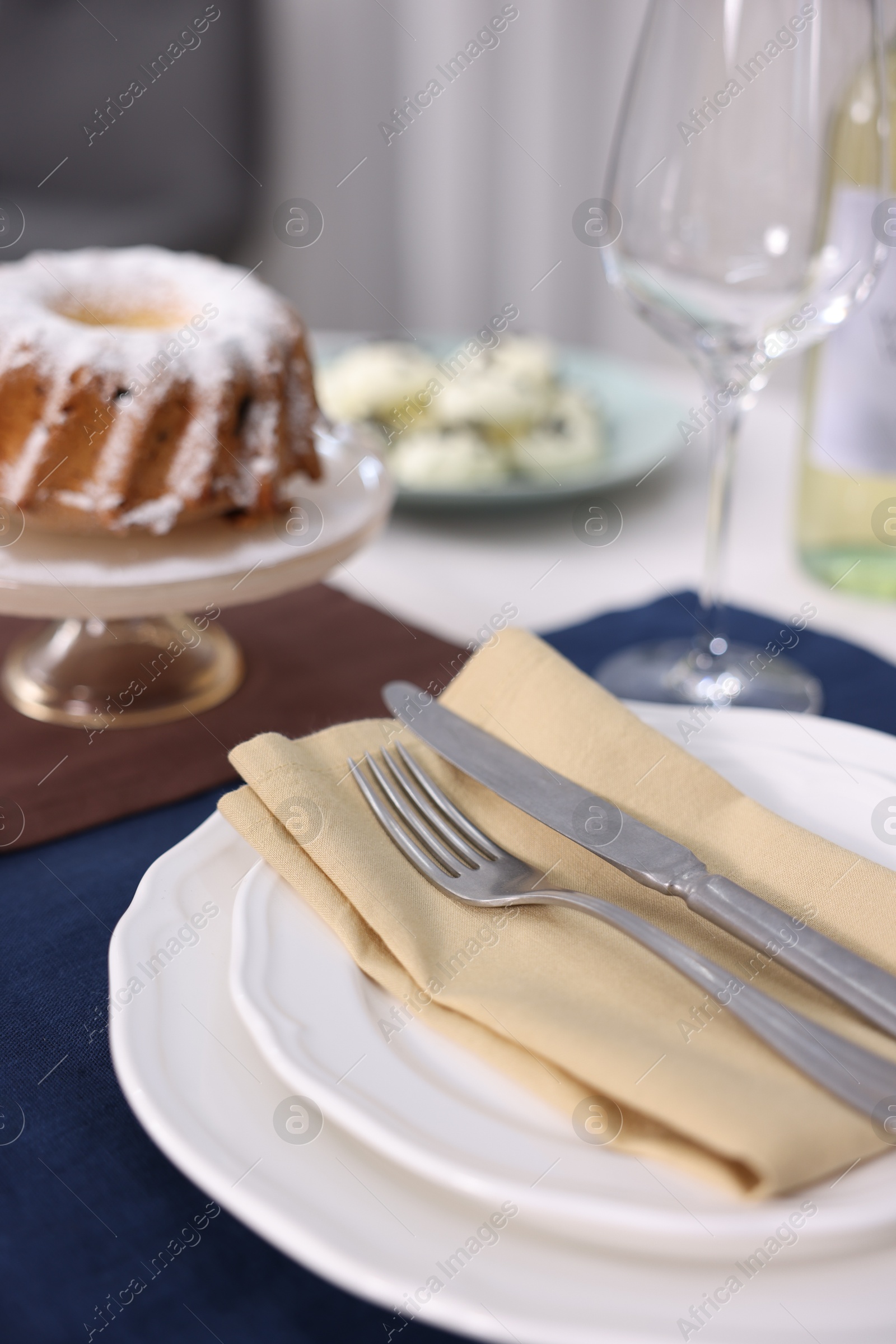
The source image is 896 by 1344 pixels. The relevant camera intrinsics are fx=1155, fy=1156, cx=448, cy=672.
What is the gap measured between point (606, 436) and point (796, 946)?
77 centimetres

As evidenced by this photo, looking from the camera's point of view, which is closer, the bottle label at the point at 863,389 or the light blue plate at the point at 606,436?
the bottle label at the point at 863,389

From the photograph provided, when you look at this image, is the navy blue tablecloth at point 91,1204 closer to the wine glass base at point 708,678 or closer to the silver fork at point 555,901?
the silver fork at point 555,901

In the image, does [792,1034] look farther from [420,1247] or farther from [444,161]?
[444,161]

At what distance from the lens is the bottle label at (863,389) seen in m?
0.77

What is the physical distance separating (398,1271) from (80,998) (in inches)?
8.4

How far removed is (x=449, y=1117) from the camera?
0.32 meters

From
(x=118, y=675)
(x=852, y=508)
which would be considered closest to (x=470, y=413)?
(x=852, y=508)

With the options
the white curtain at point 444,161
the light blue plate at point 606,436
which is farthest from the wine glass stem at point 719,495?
the white curtain at point 444,161

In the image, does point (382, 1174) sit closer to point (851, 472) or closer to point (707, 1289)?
point (707, 1289)

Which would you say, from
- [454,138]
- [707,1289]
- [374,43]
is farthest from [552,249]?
[707,1289]

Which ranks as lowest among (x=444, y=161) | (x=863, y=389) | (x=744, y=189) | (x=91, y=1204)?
(x=444, y=161)

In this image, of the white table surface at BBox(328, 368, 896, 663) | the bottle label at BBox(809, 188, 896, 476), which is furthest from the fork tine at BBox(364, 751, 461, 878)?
the bottle label at BBox(809, 188, 896, 476)

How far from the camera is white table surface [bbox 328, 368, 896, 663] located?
852 mm

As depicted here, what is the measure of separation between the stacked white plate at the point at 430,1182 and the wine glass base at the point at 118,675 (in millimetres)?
306
